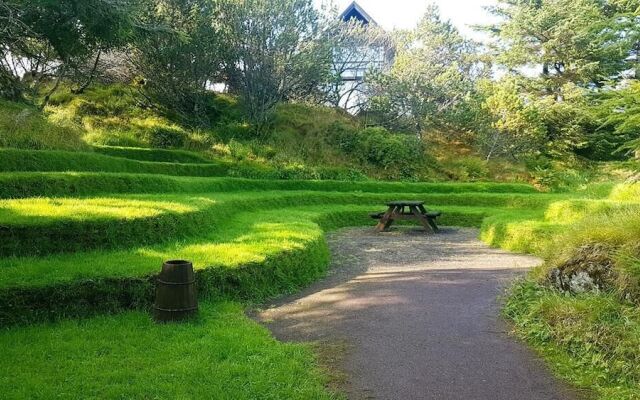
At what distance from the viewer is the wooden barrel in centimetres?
511

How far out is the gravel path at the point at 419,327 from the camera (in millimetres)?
4012

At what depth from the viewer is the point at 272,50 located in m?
20.3

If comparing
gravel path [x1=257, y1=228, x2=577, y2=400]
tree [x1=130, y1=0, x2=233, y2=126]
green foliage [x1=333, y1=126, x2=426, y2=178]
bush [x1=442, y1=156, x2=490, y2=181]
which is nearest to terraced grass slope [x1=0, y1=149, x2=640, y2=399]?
gravel path [x1=257, y1=228, x2=577, y2=400]

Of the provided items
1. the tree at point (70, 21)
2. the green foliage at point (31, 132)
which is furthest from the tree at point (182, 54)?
the tree at point (70, 21)

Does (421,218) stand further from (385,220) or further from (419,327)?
(419,327)

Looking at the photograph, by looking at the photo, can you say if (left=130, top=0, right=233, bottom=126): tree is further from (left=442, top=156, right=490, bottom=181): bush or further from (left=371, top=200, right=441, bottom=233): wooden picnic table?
(left=442, top=156, right=490, bottom=181): bush

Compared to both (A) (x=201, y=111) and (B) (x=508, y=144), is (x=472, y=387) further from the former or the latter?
(B) (x=508, y=144)

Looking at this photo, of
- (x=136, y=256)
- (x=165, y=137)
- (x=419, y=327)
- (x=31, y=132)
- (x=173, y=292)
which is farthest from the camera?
(x=165, y=137)

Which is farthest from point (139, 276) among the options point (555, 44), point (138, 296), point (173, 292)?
point (555, 44)

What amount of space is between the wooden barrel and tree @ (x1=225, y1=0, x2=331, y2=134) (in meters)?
16.4

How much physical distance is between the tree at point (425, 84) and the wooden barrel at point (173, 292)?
21.6 meters

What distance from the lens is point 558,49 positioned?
1019 inches

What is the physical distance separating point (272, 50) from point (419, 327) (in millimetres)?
17030

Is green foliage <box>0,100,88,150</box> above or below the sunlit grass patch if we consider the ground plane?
above
